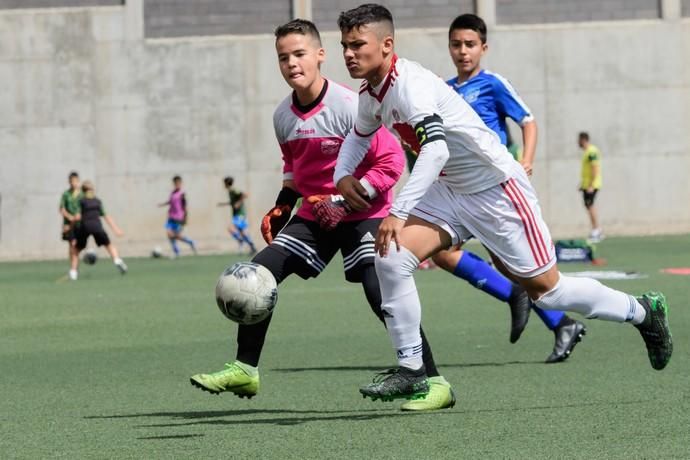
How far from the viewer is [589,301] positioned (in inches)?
287

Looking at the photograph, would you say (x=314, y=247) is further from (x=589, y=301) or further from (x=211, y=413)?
(x=589, y=301)

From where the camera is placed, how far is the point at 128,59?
103ft

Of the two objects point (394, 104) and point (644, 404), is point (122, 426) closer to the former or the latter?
point (394, 104)

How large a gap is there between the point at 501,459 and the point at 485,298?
9212mm

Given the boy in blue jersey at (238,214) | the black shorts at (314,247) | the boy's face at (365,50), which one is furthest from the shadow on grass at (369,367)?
the boy in blue jersey at (238,214)

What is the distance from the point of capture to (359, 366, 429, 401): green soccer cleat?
6953mm

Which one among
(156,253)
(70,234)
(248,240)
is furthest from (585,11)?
(70,234)

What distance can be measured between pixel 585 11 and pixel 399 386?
1023 inches

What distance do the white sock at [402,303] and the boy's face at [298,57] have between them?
4.28 ft

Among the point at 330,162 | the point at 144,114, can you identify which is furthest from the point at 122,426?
the point at 144,114

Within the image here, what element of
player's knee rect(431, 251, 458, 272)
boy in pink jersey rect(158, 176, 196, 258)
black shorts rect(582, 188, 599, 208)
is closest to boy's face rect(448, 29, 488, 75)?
player's knee rect(431, 251, 458, 272)

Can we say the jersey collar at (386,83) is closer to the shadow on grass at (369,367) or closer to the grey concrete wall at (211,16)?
the shadow on grass at (369,367)

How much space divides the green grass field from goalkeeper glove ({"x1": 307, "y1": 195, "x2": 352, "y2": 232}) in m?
0.97

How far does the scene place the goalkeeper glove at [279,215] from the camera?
8094mm
